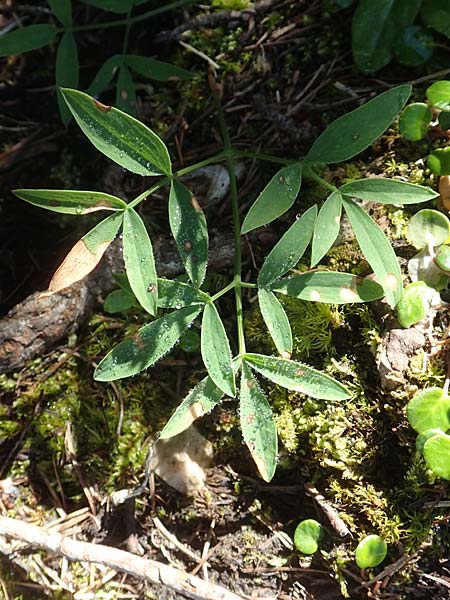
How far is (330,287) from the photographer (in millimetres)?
1454

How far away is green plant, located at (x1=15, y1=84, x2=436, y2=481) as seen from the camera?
52.8 inches

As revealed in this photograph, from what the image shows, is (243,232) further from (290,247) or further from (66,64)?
(66,64)

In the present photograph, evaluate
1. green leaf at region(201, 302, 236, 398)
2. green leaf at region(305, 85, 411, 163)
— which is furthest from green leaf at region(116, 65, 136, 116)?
green leaf at region(201, 302, 236, 398)

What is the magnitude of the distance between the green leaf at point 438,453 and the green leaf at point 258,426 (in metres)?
0.36

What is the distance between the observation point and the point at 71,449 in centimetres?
189

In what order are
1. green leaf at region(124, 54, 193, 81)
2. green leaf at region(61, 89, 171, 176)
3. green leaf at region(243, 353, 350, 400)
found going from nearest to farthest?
green leaf at region(61, 89, 171, 176) → green leaf at region(243, 353, 350, 400) → green leaf at region(124, 54, 193, 81)

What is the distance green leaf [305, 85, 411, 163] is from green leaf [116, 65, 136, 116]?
584mm

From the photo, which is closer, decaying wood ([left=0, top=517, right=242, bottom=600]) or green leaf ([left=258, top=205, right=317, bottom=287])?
green leaf ([left=258, top=205, right=317, bottom=287])

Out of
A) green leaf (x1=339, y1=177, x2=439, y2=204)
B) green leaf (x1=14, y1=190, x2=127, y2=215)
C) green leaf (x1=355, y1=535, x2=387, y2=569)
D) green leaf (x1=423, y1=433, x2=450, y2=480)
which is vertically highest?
green leaf (x1=14, y1=190, x2=127, y2=215)

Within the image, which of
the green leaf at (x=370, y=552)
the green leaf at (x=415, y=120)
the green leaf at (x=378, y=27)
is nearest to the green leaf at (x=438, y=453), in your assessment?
the green leaf at (x=370, y=552)

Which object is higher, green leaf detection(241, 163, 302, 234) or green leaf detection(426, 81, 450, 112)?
green leaf detection(426, 81, 450, 112)

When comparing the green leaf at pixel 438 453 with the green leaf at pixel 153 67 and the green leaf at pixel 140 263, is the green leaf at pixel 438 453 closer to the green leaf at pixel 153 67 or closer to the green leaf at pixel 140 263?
the green leaf at pixel 140 263

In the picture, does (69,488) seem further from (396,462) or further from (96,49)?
(96,49)

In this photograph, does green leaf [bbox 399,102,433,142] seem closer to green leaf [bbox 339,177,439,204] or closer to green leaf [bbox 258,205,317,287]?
green leaf [bbox 339,177,439,204]
